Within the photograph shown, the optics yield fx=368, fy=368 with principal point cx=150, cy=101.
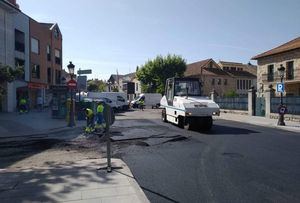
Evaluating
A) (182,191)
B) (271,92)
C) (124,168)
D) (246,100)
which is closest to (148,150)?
(124,168)

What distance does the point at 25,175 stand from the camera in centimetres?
859

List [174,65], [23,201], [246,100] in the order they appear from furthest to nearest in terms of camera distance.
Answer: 1. [174,65]
2. [246,100]
3. [23,201]

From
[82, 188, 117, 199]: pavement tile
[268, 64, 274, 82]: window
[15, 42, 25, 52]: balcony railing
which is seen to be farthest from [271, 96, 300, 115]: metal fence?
[15, 42, 25, 52]: balcony railing

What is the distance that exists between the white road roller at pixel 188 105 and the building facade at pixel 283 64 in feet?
76.9

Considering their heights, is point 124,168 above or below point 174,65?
below

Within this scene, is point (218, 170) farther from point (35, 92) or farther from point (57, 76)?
point (57, 76)

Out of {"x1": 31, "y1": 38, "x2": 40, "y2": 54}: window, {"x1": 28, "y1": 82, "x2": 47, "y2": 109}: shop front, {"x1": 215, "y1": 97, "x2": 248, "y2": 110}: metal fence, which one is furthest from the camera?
{"x1": 31, "y1": 38, "x2": 40, "y2": 54}: window

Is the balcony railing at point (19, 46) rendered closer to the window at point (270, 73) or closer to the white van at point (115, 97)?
the white van at point (115, 97)

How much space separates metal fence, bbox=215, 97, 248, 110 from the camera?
34094 mm

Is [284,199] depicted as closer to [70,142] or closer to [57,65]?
[70,142]

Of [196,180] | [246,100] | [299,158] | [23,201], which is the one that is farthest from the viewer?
[246,100]

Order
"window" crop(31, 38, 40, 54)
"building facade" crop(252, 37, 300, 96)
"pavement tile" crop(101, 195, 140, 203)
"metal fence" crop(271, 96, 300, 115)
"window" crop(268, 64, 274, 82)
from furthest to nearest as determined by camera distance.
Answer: "window" crop(268, 64, 274, 82)
"window" crop(31, 38, 40, 54)
"building facade" crop(252, 37, 300, 96)
"metal fence" crop(271, 96, 300, 115)
"pavement tile" crop(101, 195, 140, 203)

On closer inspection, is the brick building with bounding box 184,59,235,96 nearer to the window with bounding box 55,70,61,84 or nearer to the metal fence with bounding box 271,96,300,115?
the window with bounding box 55,70,61,84

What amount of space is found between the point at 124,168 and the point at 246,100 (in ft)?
86.5
